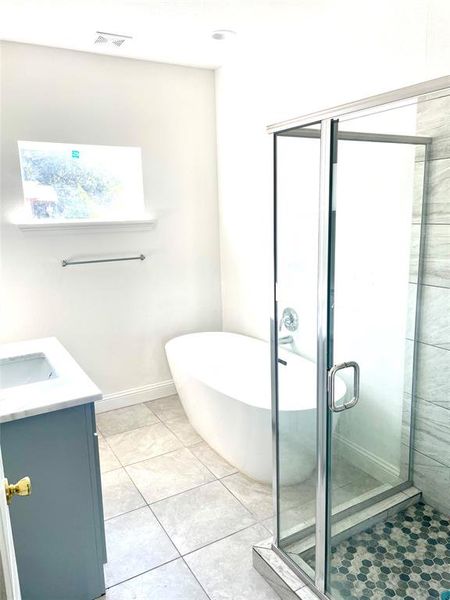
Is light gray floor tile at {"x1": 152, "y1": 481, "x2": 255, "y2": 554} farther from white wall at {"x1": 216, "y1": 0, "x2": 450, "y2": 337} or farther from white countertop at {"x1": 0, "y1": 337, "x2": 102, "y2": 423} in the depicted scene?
white wall at {"x1": 216, "y1": 0, "x2": 450, "y2": 337}

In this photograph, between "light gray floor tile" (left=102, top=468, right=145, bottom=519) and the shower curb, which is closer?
the shower curb

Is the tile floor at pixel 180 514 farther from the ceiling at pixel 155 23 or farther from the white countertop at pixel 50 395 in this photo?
the ceiling at pixel 155 23

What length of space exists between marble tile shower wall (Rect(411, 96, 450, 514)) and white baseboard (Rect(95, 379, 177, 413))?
2.06 meters

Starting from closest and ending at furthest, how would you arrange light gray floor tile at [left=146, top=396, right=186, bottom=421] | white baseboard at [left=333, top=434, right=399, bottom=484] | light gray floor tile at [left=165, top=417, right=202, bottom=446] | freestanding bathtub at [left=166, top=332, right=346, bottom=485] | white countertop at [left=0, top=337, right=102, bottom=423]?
1. white countertop at [left=0, top=337, right=102, bottom=423]
2. freestanding bathtub at [left=166, top=332, right=346, bottom=485]
3. white baseboard at [left=333, top=434, right=399, bottom=484]
4. light gray floor tile at [left=165, top=417, right=202, bottom=446]
5. light gray floor tile at [left=146, top=396, right=186, bottom=421]

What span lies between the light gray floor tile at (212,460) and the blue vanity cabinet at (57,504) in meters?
1.03

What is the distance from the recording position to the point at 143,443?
3125 millimetres

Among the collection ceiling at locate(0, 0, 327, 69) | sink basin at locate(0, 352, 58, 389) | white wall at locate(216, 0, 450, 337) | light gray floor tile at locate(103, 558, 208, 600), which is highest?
ceiling at locate(0, 0, 327, 69)

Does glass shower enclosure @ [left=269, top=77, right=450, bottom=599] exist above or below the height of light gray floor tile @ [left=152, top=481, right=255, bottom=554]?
above

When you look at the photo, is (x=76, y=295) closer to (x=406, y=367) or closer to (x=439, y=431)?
(x=406, y=367)

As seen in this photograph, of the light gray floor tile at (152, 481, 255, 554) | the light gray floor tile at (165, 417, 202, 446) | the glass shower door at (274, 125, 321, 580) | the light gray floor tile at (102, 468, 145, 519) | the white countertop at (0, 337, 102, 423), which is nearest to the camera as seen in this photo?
the white countertop at (0, 337, 102, 423)

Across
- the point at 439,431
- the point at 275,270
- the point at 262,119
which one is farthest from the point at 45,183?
the point at 439,431

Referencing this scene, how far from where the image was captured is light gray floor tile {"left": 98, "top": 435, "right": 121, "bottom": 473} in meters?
2.85

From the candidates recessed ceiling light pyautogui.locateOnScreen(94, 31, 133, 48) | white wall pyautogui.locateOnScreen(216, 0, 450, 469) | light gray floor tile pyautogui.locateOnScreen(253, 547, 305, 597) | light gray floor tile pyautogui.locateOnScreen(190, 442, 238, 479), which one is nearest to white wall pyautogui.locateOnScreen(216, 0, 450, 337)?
white wall pyautogui.locateOnScreen(216, 0, 450, 469)

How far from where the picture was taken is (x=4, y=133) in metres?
2.92
